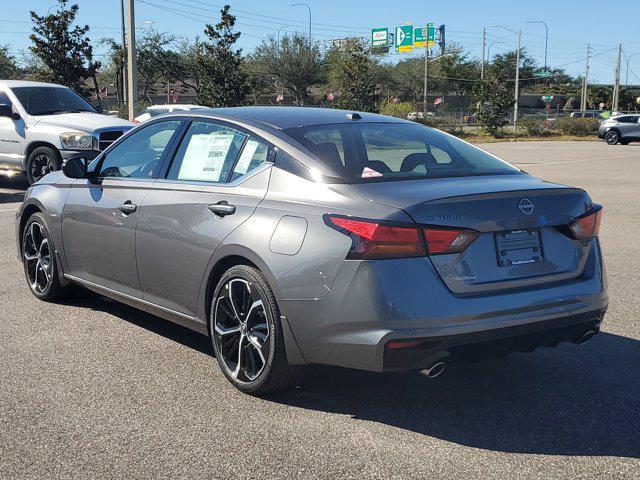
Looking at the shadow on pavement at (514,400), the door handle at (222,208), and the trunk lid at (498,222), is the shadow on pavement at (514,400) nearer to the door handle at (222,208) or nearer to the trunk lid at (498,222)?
the trunk lid at (498,222)

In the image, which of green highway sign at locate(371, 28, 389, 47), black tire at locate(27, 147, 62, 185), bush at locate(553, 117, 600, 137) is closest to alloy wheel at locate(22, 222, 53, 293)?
black tire at locate(27, 147, 62, 185)

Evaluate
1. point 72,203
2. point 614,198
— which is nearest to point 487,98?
point 614,198

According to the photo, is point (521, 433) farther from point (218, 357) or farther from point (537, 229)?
point (218, 357)

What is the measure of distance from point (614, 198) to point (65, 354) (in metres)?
12.4

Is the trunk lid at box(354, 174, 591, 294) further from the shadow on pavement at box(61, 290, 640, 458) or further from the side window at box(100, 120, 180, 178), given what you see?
the side window at box(100, 120, 180, 178)

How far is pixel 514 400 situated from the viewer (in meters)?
4.44

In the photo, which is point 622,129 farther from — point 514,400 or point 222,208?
point 222,208

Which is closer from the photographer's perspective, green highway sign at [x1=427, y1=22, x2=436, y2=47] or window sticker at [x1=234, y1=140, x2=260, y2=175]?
window sticker at [x1=234, y1=140, x2=260, y2=175]

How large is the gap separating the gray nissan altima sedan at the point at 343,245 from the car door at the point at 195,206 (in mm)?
11

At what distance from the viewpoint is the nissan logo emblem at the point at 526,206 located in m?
4.07

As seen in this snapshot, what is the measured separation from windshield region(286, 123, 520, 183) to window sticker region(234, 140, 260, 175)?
223mm

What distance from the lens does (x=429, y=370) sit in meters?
3.91

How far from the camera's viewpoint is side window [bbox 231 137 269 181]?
466 centimetres

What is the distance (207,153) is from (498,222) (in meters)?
1.96
